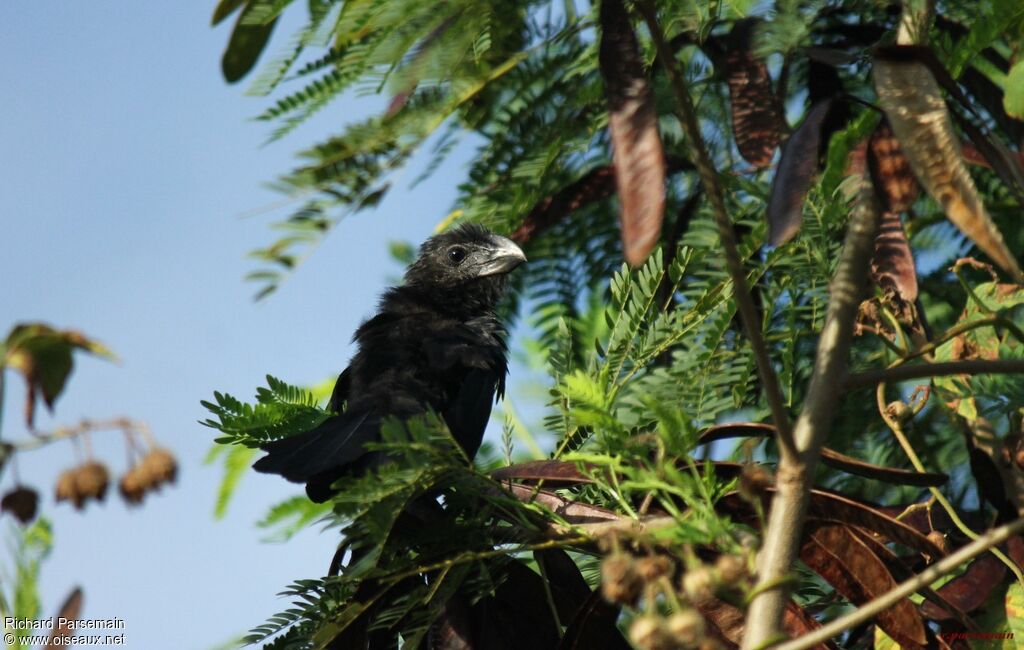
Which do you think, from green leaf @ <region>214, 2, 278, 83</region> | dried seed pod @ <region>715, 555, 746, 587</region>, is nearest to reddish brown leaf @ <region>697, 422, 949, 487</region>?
dried seed pod @ <region>715, 555, 746, 587</region>

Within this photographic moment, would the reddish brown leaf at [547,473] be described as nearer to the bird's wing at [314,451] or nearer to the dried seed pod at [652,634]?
the bird's wing at [314,451]

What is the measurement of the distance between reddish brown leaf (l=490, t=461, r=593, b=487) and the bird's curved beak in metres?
→ 2.15

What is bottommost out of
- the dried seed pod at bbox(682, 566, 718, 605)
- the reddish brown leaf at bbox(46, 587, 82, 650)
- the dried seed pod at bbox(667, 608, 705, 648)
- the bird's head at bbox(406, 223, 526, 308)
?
the dried seed pod at bbox(667, 608, 705, 648)

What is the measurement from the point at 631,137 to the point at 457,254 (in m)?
3.62

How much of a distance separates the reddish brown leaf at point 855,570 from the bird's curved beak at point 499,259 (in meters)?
2.42

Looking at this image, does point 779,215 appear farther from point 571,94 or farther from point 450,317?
point 450,317

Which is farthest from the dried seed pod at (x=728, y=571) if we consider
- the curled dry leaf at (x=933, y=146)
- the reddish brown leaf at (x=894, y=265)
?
the reddish brown leaf at (x=894, y=265)

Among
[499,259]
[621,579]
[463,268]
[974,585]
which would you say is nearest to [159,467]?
[621,579]

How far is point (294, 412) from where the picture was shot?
262 cm

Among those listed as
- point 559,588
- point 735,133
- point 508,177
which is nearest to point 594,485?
point 559,588

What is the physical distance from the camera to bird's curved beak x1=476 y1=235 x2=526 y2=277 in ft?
14.9

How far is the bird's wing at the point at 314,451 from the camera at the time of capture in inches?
95.6

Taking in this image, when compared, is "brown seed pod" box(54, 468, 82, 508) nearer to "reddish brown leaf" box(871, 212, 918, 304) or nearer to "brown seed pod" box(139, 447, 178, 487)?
"brown seed pod" box(139, 447, 178, 487)

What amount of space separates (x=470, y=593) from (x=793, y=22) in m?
1.99
